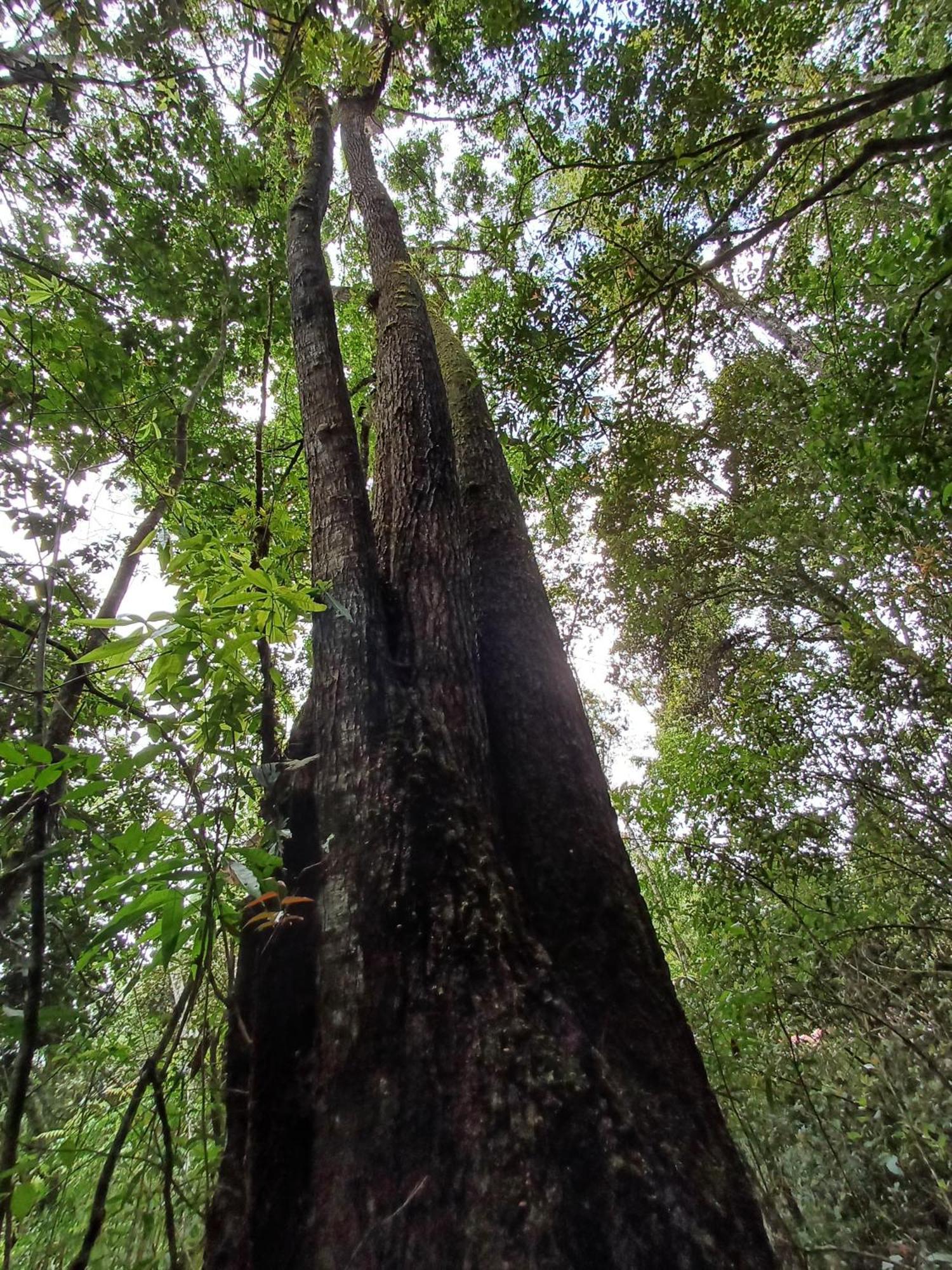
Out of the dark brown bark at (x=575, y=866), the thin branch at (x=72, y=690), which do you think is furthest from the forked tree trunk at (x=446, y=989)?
the thin branch at (x=72, y=690)

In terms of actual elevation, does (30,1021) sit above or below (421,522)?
below

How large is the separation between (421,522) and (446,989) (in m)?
1.47

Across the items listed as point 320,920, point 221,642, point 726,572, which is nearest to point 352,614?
point 221,642

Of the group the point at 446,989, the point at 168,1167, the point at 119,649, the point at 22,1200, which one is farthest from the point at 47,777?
the point at 446,989

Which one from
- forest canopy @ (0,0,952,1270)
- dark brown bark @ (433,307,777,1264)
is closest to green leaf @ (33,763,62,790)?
forest canopy @ (0,0,952,1270)

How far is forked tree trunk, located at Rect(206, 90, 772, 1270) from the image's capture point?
94 cm

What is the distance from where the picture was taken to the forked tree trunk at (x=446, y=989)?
3.10 ft

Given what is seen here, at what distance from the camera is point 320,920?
4.33 feet

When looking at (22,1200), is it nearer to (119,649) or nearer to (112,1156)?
(112,1156)

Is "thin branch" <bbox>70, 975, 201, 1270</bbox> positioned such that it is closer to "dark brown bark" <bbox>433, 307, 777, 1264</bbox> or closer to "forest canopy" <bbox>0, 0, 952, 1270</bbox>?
"forest canopy" <bbox>0, 0, 952, 1270</bbox>

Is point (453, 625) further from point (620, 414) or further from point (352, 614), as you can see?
point (620, 414)

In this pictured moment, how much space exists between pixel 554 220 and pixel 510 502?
65.7 inches

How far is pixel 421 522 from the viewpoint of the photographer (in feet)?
7.04

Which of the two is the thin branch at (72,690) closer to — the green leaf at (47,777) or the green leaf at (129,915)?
→ the green leaf at (47,777)
